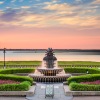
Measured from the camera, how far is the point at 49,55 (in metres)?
28.1

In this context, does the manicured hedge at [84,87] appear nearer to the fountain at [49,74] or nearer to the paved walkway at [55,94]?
the paved walkway at [55,94]

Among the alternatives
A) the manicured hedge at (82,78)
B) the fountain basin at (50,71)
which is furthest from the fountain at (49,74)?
the manicured hedge at (82,78)

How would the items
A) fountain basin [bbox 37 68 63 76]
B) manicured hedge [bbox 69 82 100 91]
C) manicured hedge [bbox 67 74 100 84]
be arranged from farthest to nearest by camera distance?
1. fountain basin [bbox 37 68 63 76]
2. manicured hedge [bbox 67 74 100 84]
3. manicured hedge [bbox 69 82 100 91]

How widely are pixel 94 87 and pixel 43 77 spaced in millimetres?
6937

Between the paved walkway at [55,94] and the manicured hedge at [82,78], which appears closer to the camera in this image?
the paved walkway at [55,94]

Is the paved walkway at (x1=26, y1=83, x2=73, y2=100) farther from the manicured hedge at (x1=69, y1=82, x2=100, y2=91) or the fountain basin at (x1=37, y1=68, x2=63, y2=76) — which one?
the fountain basin at (x1=37, y1=68, x2=63, y2=76)

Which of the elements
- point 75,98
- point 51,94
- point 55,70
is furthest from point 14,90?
point 55,70

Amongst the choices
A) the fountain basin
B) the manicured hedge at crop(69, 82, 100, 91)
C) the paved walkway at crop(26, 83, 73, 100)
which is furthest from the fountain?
the manicured hedge at crop(69, 82, 100, 91)

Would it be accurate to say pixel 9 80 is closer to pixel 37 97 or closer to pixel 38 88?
pixel 38 88

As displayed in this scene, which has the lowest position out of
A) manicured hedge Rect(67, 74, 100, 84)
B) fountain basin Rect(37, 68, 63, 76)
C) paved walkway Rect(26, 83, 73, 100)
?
paved walkway Rect(26, 83, 73, 100)

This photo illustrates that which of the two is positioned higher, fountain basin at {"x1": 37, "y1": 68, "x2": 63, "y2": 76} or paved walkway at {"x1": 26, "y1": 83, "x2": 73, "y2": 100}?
fountain basin at {"x1": 37, "y1": 68, "x2": 63, "y2": 76}

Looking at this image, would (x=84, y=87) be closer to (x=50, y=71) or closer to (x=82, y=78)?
(x=82, y=78)

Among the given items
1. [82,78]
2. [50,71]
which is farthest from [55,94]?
[50,71]

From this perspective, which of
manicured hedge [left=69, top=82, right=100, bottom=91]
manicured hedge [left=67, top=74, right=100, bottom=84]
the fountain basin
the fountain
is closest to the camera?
manicured hedge [left=69, top=82, right=100, bottom=91]
